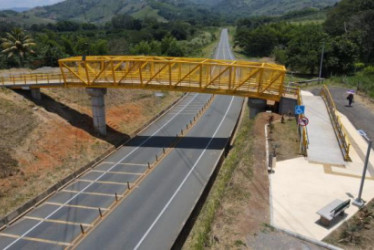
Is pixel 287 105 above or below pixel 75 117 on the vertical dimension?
above

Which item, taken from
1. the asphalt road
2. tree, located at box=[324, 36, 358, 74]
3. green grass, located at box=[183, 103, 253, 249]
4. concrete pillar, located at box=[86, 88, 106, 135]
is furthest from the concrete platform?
tree, located at box=[324, 36, 358, 74]

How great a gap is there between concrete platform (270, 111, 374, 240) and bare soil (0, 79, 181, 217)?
2089cm

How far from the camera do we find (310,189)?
24094 mm

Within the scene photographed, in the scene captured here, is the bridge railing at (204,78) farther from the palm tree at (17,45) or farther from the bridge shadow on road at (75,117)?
the palm tree at (17,45)

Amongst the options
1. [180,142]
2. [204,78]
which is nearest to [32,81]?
[180,142]

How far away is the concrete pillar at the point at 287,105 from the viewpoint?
38978mm

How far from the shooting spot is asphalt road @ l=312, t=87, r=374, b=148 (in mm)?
35938

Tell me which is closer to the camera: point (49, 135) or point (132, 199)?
point (132, 199)

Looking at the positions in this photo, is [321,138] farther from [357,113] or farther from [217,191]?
[217,191]

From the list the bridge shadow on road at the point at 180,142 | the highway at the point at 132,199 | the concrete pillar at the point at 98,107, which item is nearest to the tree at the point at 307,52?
the highway at the point at 132,199

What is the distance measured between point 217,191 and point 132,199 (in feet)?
24.9

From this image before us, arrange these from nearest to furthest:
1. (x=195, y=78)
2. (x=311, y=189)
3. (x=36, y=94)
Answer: (x=311, y=189) → (x=195, y=78) → (x=36, y=94)

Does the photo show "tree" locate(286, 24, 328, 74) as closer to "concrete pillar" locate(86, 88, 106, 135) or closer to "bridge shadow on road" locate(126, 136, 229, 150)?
"bridge shadow on road" locate(126, 136, 229, 150)

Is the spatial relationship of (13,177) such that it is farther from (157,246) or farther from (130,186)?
(157,246)
